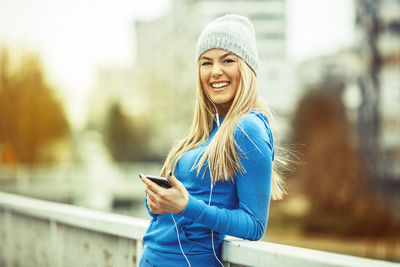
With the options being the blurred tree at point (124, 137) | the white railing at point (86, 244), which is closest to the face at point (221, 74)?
the white railing at point (86, 244)

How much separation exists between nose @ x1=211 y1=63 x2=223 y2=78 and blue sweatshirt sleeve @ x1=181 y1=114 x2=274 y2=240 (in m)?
0.34

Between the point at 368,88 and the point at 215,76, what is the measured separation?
22548 millimetres

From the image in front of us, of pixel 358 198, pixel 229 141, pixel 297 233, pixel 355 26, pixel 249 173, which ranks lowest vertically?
pixel 297 233

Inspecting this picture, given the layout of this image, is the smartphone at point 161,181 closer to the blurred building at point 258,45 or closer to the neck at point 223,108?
the neck at point 223,108

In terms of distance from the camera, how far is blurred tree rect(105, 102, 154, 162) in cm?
4784

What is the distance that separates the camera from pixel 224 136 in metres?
2.19

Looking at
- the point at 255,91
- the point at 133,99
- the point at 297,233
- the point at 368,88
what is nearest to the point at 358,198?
the point at 297,233

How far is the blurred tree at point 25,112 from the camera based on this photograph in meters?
30.9

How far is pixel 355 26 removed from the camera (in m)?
26.0

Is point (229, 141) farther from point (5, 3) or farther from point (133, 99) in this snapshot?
point (133, 99)

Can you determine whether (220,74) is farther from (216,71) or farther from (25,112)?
(25,112)

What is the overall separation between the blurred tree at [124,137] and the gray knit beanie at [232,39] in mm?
45635

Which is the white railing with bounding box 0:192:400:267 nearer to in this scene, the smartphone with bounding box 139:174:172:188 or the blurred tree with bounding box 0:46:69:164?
the smartphone with bounding box 139:174:172:188

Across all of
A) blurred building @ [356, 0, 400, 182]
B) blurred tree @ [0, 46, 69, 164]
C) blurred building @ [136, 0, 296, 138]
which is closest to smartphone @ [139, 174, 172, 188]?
blurred building @ [356, 0, 400, 182]
